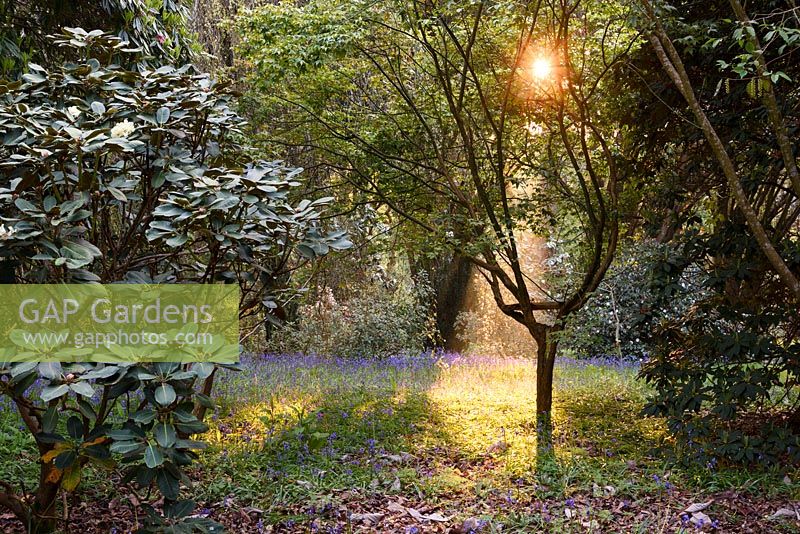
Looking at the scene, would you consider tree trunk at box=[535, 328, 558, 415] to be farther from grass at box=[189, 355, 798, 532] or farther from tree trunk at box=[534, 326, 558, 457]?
grass at box=[189, 355, 798, 532]

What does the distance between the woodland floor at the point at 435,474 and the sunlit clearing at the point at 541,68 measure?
2668 millimetres

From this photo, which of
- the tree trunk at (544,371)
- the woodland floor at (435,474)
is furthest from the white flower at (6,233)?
the tree trunk at (544,371)

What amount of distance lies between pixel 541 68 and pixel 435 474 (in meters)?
3.05

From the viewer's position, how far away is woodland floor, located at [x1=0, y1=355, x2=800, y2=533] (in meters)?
3.25

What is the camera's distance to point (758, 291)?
4.30 metres

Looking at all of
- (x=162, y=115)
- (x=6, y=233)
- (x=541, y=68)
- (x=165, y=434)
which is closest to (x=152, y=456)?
(x=165, y=434)

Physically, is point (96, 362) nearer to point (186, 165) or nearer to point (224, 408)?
point (186, 165)

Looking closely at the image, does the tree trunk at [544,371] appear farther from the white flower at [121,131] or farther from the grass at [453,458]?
the white flower at [121,131]

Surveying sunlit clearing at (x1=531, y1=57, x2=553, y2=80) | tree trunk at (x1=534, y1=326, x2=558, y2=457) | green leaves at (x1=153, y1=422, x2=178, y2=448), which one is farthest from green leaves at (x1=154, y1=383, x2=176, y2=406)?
sunlit clearing at (x1=531, y1=57, x2=553, y2=80)

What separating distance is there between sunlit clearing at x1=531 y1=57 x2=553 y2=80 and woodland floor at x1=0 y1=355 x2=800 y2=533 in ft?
8.75

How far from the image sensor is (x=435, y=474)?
155 inches

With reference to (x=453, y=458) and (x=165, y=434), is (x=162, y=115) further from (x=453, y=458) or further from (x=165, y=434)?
(x=453, y=458)

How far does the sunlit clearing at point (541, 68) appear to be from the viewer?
4889mm

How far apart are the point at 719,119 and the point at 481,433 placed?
2.70m
